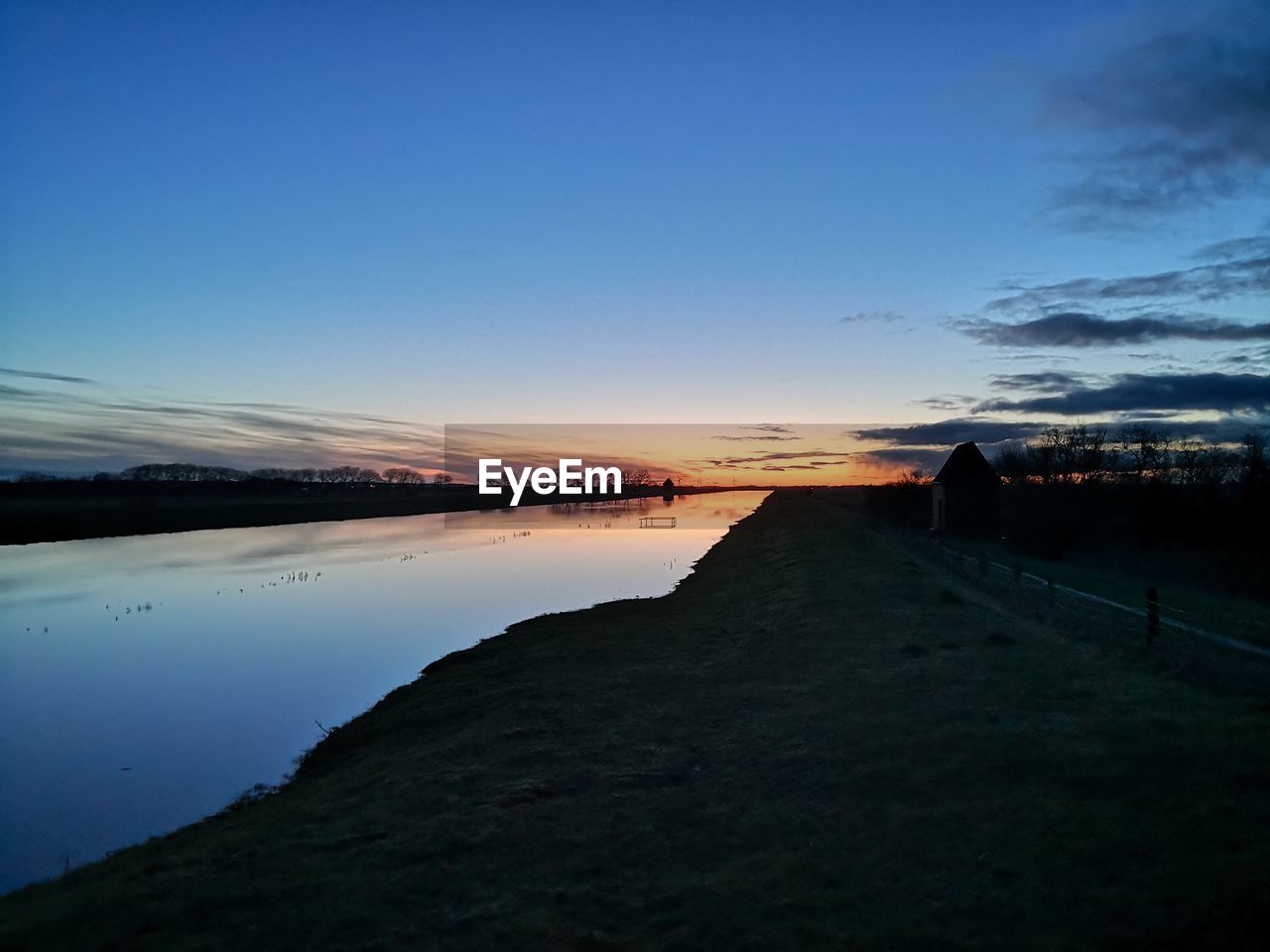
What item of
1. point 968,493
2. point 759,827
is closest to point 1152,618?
point 759,827

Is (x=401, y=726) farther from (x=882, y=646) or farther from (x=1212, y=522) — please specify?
(x=1212, y=522)

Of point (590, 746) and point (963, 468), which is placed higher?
point (963, 468)

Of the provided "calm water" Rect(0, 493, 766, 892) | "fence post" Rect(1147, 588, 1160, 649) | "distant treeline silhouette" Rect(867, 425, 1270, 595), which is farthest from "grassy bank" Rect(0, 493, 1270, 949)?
"distant treeline silhouette" Rect(867, 425, 1270, 595)

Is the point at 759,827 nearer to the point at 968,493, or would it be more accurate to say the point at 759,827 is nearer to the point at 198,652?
the point at 198,652

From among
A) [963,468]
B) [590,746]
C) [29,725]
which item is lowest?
[29,725]

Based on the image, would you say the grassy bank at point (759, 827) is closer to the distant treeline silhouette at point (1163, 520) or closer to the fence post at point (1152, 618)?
the fence post at point (1152, 618)

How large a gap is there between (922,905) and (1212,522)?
3921 centimetres

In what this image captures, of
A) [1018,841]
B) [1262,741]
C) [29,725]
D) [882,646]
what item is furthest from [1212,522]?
[29,725]

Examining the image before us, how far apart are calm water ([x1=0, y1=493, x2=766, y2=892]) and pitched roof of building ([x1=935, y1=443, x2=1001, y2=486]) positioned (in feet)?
54.1

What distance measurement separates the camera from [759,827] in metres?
8.16

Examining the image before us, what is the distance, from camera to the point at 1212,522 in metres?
36.6

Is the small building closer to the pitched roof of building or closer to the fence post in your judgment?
the pitched roof of building

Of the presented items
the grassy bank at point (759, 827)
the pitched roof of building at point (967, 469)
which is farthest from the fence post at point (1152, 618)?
the pitched roof of building at point (967, 469)

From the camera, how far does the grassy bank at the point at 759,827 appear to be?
249 inches
